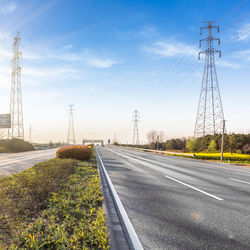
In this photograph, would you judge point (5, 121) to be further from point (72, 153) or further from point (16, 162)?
point (72, 153)

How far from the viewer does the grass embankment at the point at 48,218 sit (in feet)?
10.4

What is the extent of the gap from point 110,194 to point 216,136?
3734 cm

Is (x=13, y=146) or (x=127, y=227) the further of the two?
(x=13, y=146)

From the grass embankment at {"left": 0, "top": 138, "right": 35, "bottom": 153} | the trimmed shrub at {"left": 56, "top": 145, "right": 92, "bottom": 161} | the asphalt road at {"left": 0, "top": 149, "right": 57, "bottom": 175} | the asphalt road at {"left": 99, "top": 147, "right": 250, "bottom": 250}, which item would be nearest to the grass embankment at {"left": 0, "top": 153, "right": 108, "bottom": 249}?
the asphalt road at {"left": 99, "top": 147, "right": 250, "bottom": 250}

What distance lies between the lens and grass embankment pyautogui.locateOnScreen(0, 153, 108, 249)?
3.16 metres

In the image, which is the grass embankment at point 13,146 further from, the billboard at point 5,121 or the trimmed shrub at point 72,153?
the trimmed shrub at point 72,153

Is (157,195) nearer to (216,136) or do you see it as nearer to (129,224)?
(129,224)

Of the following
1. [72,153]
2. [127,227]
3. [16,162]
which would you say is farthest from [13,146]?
[127,227]

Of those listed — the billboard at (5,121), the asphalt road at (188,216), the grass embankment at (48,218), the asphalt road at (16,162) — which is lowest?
the asphalt road at (16,162)

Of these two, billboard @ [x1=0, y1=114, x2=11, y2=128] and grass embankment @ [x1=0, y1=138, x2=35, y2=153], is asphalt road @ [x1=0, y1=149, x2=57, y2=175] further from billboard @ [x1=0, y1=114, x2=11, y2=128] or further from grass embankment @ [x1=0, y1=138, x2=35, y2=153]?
billboard @ [x1=0, y1=114, x2=11, y2=128]

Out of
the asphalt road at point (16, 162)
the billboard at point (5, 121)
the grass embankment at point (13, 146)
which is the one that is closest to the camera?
the asphalt road at point (16, 162)

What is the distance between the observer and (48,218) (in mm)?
4172

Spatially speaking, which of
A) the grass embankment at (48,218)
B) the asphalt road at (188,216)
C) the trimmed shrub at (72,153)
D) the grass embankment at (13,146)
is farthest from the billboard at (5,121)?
the asphalt road at (188,216)

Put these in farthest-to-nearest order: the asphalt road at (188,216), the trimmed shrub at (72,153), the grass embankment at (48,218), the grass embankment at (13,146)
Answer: the grass embankment at (13,146) < the trimmed shrub at (72,153) < the asphalt road at (188,216) < the grass embankment at (48,218)
